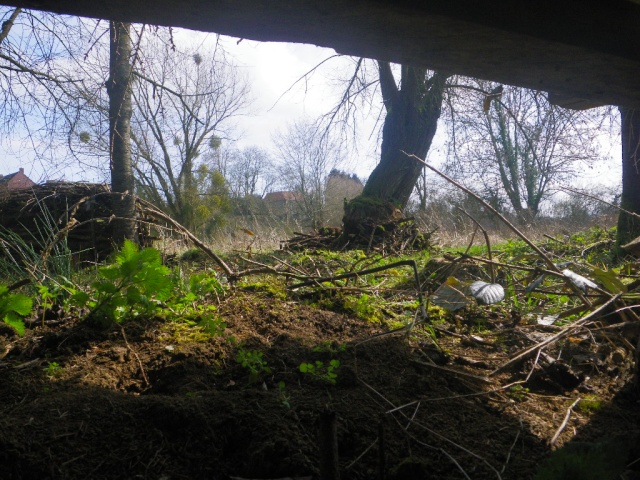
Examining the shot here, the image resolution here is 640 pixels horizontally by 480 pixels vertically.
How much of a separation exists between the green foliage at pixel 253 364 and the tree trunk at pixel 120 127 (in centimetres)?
342

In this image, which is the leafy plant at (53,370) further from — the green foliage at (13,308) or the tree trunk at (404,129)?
the tree trunk at (404,129)

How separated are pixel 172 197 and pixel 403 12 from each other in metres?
17.6

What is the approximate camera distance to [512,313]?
8.84 feet

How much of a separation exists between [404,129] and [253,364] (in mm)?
8407

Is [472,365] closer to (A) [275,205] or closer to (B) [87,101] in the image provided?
(B) [87,101]

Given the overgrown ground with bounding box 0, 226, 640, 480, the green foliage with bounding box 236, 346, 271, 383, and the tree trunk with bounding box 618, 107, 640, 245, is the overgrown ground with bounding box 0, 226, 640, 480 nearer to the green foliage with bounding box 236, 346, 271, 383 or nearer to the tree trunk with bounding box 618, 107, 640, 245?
the green foliage with bounding box 236, 346, 271, 383

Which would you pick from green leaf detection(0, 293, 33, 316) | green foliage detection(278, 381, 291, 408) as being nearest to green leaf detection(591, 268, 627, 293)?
green foliage detection(278, 381, 291, 408)

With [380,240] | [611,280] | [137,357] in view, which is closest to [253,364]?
[137,357]

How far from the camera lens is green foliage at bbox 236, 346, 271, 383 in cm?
164

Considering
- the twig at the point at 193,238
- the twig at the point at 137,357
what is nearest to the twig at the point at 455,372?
the twig at the point at 137,357

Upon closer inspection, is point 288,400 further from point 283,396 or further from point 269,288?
point 269,288

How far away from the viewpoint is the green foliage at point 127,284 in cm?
197

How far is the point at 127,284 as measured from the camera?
204cm

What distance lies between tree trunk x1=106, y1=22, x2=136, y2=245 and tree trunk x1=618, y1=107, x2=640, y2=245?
5.33 metres
